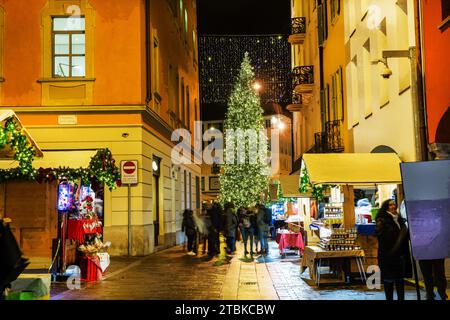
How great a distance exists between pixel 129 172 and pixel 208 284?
23.5ft

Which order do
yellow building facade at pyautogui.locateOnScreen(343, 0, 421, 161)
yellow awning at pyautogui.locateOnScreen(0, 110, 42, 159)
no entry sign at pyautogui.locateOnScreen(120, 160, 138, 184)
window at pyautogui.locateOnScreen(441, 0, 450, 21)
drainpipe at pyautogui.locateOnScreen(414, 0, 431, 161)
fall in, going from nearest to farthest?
yellow awning at pyautogui.locateOnScreen(0, 110, 42, 159), window at pyautogui.locateOnScreen(441, 0, 450, 21), drainpipe at pyautogui.locateOnScreen(414, 0, 431, 161), yellow building facade at pyautogui.locateOnScreen(343, 0, 421, 161), no entry sign at pyautogui.locateOnScreen(120, 160, 138, 184)

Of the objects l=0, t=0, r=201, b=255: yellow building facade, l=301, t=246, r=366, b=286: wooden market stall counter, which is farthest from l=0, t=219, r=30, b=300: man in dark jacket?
l=0, t=0, r=201, b=255: yellow building facade

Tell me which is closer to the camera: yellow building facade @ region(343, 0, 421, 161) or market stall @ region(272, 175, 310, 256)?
yellow building facade @ region(343, 0, 421, 161)

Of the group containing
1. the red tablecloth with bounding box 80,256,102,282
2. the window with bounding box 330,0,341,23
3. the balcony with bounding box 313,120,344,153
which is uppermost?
the window with bounding box 330,0,341,23

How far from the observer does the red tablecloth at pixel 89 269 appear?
1453cm

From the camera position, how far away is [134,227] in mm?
21203

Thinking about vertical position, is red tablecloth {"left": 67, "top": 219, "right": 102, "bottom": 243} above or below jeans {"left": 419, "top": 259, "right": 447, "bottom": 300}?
above

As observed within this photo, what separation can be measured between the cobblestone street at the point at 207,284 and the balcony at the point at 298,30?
17.8 metres

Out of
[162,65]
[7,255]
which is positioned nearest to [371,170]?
[7,255]

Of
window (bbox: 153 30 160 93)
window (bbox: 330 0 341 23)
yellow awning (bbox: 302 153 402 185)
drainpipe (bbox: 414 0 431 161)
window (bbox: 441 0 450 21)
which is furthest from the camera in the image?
Result: window (bbox: 153 30 160 93)

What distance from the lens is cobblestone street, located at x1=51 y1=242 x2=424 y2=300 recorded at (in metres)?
12.1

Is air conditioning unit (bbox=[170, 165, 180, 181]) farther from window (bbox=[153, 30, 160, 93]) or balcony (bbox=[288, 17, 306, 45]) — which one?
balcony (bbox=[288, 17, 306, 45])

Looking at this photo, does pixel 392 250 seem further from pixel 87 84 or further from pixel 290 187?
pixel 290 187

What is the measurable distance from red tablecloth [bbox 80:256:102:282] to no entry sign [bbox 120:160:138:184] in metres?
5.72
